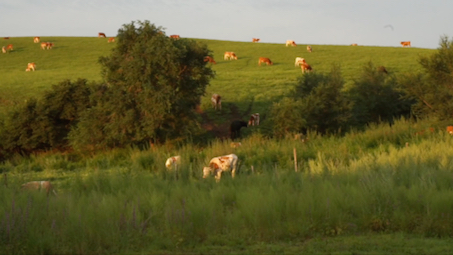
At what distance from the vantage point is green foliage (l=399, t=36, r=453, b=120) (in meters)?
24.6

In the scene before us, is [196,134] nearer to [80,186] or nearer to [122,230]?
[80,186]

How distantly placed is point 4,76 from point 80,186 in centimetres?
3375

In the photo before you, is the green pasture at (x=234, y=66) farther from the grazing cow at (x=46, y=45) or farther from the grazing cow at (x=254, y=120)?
the grazing cow at (x=254, y=120)

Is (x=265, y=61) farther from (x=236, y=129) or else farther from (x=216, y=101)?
(x=236, y=129)

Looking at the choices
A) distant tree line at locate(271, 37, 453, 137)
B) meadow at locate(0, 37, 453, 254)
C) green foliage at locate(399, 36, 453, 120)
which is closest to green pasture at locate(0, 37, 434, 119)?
distant tree line at locate(271, 37, 453, 137)

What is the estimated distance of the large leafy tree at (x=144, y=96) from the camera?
75.3 feet

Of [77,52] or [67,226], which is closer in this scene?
[67,226]

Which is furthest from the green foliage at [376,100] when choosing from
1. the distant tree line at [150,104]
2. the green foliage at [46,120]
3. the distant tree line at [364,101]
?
the green foliage at [46,120]

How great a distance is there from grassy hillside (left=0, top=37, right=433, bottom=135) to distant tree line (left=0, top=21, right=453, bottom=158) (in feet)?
12.5

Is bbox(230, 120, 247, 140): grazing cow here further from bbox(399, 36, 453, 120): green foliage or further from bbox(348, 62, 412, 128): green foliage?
bbox(399, 36, 453, 120): green foliage

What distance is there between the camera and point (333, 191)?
399 inches

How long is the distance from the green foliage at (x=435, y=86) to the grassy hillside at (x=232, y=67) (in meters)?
5.35

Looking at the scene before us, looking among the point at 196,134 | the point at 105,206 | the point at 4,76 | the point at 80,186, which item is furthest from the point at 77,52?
the point at 105,206

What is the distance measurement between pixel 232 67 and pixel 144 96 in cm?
2591
